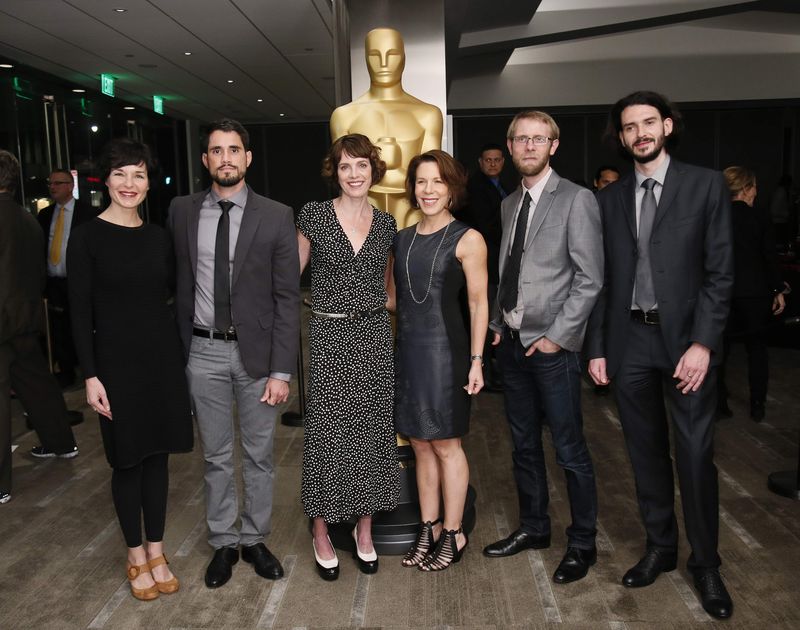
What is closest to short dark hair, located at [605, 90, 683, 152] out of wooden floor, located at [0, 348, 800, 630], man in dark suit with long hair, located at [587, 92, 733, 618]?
man in dark suit with long hair, located at [587, 92, 733, 618]

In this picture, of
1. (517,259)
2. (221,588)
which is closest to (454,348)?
(517,259)

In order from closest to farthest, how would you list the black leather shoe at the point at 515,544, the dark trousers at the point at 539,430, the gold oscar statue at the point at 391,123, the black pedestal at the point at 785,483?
the dark trousers at the point at 539,430 < the black leather shoe at the point at 515,544 < the gold oscar statue at the point at 391,123 < the black pedestal at the point at 785,483

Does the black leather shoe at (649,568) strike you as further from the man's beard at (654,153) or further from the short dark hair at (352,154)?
the short dark hair at (352,154)

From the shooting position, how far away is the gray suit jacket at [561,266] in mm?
2838

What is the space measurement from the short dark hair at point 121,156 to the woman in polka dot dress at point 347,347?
607 millimetres

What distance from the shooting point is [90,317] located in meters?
2.73

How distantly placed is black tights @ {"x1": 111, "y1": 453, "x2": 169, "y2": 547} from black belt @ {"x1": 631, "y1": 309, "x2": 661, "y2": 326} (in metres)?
1.76

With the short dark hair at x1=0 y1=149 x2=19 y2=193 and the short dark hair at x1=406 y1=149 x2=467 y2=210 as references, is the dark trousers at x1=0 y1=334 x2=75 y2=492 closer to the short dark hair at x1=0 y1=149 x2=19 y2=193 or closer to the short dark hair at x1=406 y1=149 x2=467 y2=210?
the short dark hair at x1=0 y1=149 x2=19 y2=193

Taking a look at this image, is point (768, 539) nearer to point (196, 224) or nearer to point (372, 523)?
point (372, 523)

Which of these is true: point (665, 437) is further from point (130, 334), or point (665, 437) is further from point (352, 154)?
point (130, 334)

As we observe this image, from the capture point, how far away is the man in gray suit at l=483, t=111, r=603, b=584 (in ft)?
9.37

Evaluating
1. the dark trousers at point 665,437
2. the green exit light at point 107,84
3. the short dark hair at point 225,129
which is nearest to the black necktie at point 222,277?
the short dark hair at point 225,129

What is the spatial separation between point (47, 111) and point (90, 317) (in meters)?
8.18

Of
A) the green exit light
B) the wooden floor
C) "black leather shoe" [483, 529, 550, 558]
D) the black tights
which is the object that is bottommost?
the wooden floor
